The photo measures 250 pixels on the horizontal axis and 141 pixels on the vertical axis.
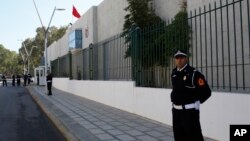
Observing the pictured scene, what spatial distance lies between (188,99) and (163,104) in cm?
479

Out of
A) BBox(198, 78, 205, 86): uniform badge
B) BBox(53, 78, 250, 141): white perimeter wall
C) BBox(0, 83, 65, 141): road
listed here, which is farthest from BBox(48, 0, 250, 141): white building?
BBox(0, 83, 65, 141): road

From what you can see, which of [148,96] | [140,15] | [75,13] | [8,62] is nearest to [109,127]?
[148,96]

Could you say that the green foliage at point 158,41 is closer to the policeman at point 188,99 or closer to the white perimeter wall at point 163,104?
the white perimeter wall at point 163,104

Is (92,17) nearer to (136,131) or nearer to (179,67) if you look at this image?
(136,131)

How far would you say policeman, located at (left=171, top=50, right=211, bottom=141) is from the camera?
203 inches

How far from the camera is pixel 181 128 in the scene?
526 cm

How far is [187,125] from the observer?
16.8 feet

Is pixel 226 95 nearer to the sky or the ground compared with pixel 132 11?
nearer to the ground

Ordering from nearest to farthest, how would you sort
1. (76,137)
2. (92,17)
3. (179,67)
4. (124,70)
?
(179,67) < (76,137) < (124,70) < (92,17)

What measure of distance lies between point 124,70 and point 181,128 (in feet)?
29.8

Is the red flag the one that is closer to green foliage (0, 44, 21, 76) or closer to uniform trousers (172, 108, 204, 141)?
uniform trousers (172, 108, 204, 141)

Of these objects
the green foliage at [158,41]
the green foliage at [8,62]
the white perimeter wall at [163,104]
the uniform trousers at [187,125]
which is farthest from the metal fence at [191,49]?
the green foliage at [8,62]

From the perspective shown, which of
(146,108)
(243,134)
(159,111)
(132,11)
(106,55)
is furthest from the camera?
(132,11)

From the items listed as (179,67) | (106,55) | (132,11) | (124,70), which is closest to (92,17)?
(132,11)
